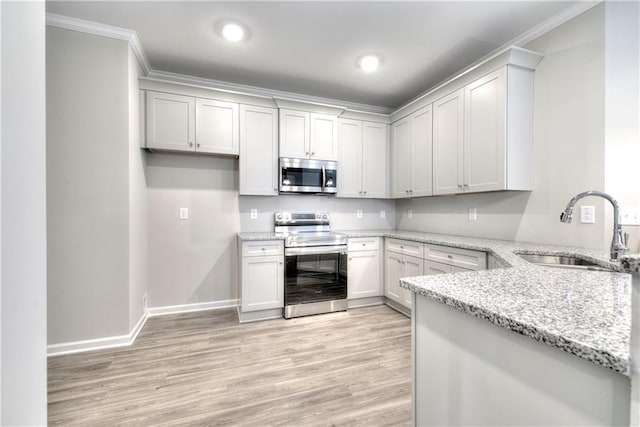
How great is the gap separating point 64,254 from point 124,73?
1591mm

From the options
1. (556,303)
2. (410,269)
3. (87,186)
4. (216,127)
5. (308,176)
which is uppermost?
(216,127)

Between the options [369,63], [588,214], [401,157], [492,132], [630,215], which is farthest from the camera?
[401,157]

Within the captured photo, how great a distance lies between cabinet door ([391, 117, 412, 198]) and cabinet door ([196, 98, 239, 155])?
204cm

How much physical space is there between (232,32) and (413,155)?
2.31 meters

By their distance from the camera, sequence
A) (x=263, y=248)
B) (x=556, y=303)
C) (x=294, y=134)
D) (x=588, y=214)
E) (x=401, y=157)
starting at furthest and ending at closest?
(x=401, y=157) → (x=294, y=134) → (x=263, y=248) → (x=588, y=214) → (x=556, y=303)

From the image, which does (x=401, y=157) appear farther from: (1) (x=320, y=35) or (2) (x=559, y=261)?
(2) (x=559, y=261)

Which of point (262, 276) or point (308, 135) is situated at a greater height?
point (308, 135)

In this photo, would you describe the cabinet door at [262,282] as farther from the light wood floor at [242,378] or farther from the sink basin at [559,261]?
the sink basin at [559,261]

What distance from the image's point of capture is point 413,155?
3.38 metres

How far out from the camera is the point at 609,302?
0.74 metres

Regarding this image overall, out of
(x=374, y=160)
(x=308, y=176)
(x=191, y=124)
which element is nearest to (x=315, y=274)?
A: (x=308, y=176)

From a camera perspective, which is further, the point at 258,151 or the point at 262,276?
the point at 258,151

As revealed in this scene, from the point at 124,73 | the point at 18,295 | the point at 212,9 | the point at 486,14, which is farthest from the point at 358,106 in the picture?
the point at 18,295

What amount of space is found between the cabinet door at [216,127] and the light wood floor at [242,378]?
6.16ft
